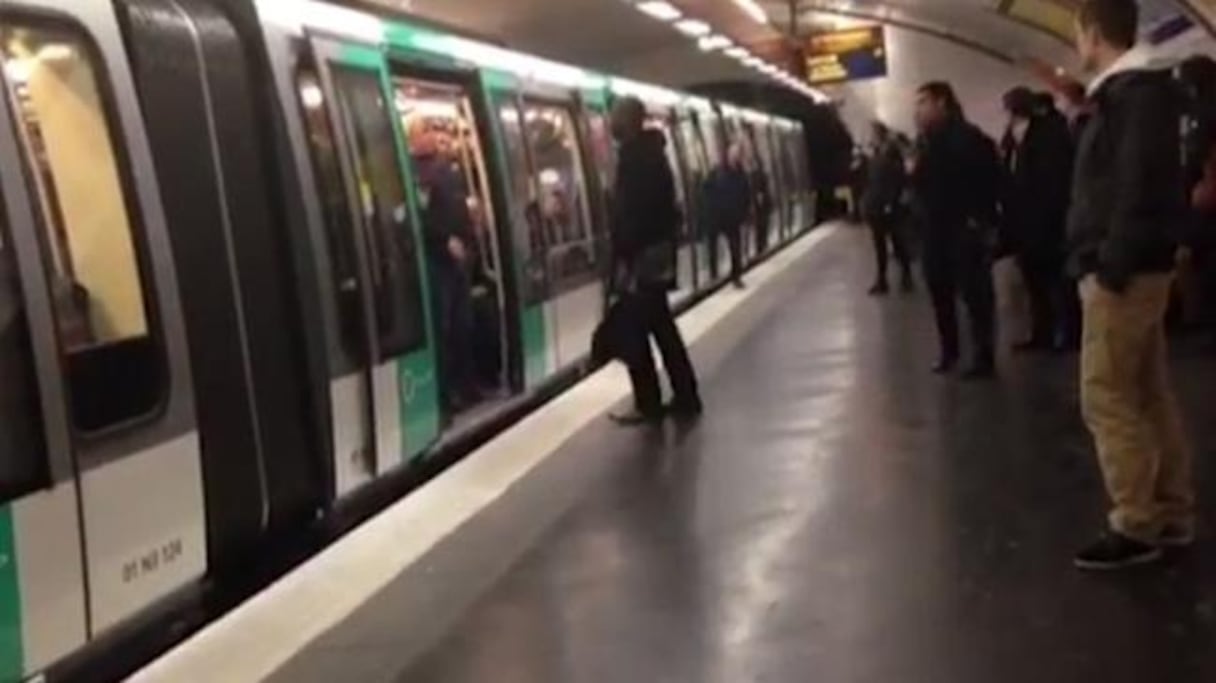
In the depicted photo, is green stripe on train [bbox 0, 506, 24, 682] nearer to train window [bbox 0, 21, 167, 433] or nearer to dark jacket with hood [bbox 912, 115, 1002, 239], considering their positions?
train window [bbox 0, 21, 167, 433]

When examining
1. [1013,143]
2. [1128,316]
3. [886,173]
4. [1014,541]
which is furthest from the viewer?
[886,173]

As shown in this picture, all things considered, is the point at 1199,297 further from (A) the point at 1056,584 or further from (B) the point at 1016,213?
(A) the point at 1056,584

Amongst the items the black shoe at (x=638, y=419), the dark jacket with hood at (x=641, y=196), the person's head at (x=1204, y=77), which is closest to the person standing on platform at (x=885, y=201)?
the person's head at (x=1204, y=77)

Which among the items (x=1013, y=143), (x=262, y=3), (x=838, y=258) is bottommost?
(x=838, y=258)

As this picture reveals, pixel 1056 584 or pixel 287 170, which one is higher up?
pixel 287 170

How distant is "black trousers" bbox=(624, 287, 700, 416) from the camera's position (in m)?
11.2

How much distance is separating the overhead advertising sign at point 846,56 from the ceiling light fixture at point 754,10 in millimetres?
3287

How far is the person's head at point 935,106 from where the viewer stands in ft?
39.6

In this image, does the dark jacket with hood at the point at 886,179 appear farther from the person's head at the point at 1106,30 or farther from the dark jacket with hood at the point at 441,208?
the person's head at the point at 1106,30

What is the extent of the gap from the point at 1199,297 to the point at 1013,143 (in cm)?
208

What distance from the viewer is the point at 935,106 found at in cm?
1215

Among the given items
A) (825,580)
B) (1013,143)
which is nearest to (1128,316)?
(825,580)

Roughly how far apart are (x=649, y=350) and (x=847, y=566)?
13.9 ft

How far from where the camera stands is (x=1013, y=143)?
1550 centimetres
